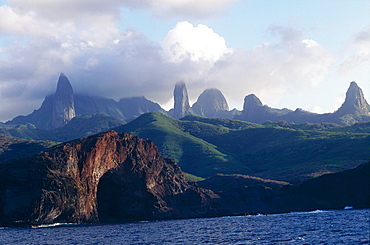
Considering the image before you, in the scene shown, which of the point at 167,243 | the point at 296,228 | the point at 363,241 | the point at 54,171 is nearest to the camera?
the point at 363,241

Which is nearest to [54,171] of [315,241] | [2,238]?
[2,238]

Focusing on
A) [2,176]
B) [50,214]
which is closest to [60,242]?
[50,214]

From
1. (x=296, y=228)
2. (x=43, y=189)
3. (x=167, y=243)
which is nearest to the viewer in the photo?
(x=167, y=243)

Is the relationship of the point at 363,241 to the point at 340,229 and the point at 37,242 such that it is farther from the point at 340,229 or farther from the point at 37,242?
the point at 37,242

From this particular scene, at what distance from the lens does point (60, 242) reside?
124 metres

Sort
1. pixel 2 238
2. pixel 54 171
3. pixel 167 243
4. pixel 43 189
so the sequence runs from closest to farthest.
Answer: pixel 167 243 → pixel 2 238 → pixel 43 189 → pixel 54 171

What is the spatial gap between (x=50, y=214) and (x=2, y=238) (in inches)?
1808

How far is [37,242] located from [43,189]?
57483mm

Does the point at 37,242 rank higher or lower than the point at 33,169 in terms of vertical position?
lower

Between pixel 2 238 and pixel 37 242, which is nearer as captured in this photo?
pixel 37 242

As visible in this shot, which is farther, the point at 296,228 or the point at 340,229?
the point at 296,228

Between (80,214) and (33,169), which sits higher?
(33,169)

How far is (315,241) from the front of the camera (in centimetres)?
11238

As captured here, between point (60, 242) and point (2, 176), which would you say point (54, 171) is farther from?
point (60, 242)
